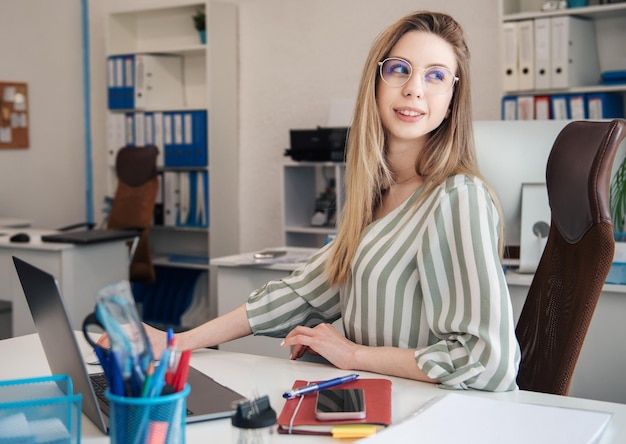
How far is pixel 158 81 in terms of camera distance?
5715mm

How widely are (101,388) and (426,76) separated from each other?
0.81 m

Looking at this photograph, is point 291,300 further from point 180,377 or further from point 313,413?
point 180,377

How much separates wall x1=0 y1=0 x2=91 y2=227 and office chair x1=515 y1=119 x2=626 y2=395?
4633 millimetres

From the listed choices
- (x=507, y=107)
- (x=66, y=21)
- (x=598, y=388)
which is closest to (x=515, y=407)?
(x=598, y=388)

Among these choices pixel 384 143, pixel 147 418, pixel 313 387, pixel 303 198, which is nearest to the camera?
pixel 147 418

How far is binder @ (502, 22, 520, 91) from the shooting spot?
4188 mm

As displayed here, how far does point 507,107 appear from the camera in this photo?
4230mm

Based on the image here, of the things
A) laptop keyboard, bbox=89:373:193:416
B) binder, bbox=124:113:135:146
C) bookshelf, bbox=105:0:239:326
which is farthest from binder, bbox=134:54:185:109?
laptop keyboard, bbox=89:373:193:416

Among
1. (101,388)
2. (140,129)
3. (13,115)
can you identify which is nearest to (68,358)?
(101,388)

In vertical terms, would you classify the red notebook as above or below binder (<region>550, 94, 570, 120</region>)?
below

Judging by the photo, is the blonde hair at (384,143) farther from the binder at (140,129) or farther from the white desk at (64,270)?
the binder at (140,129)

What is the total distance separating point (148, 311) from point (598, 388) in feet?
12.4

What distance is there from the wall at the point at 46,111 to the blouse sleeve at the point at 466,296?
15.4ft

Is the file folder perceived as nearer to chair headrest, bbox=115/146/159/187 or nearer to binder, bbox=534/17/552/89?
chair headrest, bbox=115/146/159/187
